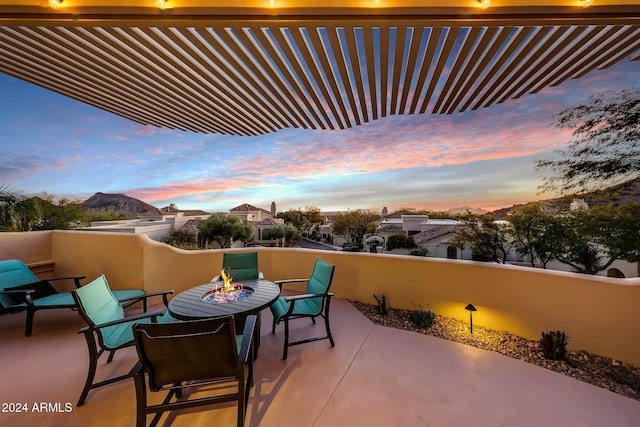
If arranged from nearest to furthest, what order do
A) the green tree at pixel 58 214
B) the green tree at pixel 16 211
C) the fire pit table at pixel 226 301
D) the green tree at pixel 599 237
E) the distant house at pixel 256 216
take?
1. the fire pit table at pixel 226 301
2. the green tree at pixel 599 237
3. the green tree at pixel 16 211
4. the green tree at pixel 58 214
5. the distant house at pixel 256 216

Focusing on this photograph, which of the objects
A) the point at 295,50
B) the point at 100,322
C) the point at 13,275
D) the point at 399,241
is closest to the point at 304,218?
the point at 399,241

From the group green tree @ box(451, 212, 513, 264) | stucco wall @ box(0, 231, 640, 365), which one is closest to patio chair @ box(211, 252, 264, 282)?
stucco wall @ box(0, 231, 640, 365)

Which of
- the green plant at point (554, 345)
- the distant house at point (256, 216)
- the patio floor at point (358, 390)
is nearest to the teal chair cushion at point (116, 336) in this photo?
the patio floor at point (358, 390)

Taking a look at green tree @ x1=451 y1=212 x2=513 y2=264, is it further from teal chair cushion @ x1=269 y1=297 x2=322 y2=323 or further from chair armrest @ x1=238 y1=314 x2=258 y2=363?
chair armrest @ x1=238 y1=314 x2=258 y2=363

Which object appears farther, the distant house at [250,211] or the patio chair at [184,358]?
the distant house at [250,211]

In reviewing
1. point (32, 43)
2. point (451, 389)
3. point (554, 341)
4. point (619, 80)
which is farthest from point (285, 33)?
point (619, 80)

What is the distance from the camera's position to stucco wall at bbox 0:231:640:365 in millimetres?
2614

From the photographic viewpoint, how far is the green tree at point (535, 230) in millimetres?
4195

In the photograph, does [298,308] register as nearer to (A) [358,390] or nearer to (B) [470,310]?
(A) [358,390]

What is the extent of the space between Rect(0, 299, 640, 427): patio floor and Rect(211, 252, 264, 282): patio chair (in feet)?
3.44

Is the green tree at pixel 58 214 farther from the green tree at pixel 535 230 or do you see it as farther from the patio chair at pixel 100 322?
the green tree at pixel 535 230

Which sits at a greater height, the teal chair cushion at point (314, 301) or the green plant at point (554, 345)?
the teal chair cushion at point (314, 301)

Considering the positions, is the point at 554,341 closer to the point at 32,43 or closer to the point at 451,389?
the point at 451,389

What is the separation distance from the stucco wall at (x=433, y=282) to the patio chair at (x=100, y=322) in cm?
182
